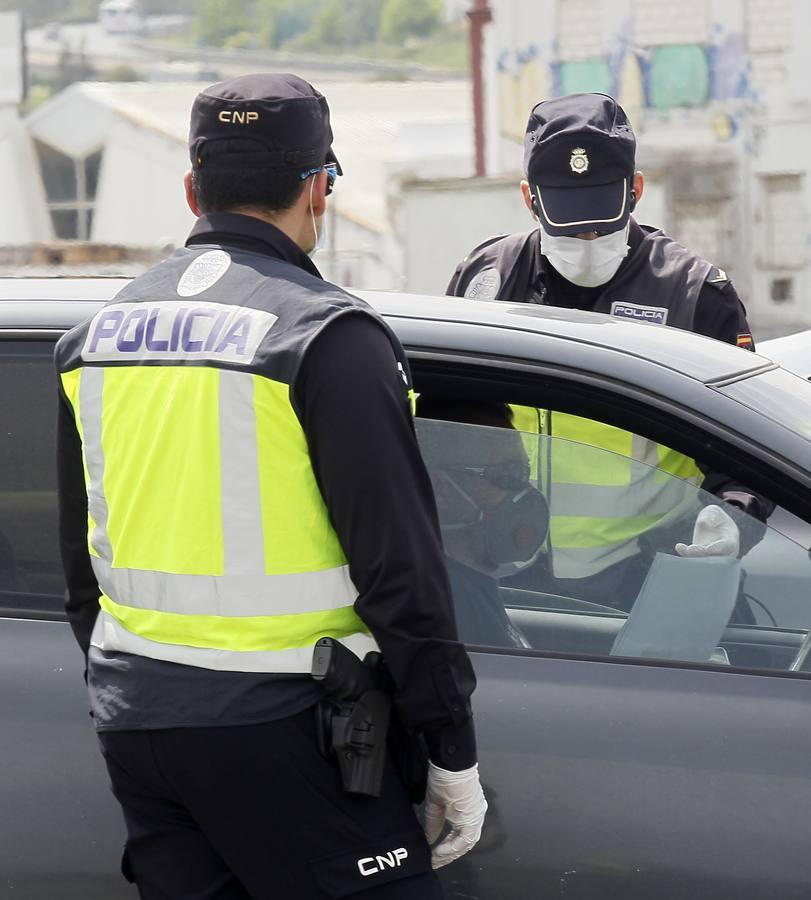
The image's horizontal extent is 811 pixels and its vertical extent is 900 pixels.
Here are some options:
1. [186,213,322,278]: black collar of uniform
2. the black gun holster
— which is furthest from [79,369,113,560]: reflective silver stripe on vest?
the black gun holster

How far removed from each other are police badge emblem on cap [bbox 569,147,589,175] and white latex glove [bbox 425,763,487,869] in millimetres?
1956

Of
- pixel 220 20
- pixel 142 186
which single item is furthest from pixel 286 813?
pixel 220 20

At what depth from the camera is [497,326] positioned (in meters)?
2.21

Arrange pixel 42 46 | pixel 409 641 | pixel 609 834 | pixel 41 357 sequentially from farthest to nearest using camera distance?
pixel 42 46 < pixel 41 357 < pixel 609 834 < pixel 409 641

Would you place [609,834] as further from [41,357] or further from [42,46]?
[42,46]

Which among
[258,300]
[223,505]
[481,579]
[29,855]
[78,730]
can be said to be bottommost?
[29,855]

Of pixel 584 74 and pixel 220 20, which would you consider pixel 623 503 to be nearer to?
pixel 584 74

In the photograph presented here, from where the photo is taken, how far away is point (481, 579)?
2119mm

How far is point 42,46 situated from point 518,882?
205 ft

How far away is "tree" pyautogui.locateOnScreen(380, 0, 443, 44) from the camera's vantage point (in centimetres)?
9256

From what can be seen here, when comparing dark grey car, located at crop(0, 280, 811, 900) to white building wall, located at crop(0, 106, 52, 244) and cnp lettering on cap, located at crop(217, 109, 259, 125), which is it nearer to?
cnp lettering on cap, located at crop(217, 109, 259, 125)

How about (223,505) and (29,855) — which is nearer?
(223,505)

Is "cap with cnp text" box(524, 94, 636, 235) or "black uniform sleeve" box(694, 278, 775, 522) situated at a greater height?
"cap with cnp text" box(524, 94, 636, 235)

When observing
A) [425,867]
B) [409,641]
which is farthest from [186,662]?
[425,867]
